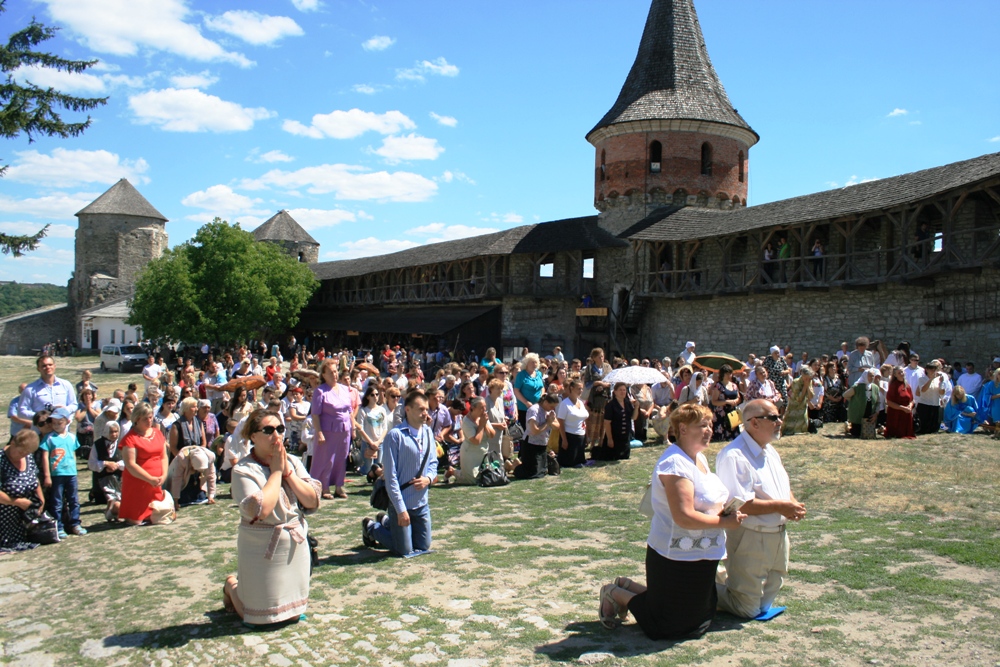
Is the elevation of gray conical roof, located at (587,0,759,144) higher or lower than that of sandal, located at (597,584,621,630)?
higher

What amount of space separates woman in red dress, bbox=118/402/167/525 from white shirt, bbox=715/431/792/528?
571 centimetres

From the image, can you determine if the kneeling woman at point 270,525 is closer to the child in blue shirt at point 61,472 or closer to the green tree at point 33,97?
the child in blue shirt at point 61,472

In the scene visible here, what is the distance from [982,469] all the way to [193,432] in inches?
359

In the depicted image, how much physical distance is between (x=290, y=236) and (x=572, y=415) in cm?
5356

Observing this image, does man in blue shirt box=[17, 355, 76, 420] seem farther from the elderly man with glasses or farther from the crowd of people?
the elderly man with glasses

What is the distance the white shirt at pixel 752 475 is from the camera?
14.1 ft

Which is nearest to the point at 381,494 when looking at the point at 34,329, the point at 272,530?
the point at 272,530

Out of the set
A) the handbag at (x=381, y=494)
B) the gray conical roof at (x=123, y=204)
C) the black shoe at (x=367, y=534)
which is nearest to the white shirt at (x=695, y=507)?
the handbag at (x=381, y=494)

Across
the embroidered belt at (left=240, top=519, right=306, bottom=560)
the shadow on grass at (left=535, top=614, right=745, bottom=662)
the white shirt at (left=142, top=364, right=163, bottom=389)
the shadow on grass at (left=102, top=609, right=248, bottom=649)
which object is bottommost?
the shadow on grass at (left=102, top=609, right=248, bottom=649)

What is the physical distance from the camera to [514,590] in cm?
519

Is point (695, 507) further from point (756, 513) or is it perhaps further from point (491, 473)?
point (491, 473)

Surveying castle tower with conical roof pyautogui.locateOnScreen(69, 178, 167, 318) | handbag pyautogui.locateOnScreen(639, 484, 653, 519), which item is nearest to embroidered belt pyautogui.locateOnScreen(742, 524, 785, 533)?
handbag pyautogui.locateOnScreen(639, 484, 653, 519)

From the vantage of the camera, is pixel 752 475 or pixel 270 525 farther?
pixel 270 525

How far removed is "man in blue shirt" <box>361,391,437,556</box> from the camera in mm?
5906
